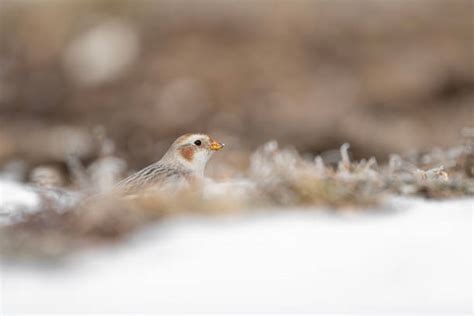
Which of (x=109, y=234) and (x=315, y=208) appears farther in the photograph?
(x=315, y=208)

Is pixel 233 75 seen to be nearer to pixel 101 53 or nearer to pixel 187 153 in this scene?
pixel 101 53

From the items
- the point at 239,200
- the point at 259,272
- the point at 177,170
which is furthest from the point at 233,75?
the point at 259,272

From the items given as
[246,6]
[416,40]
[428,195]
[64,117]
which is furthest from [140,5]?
[428,195]

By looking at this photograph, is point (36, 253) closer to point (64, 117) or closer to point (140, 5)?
point (64, 117)

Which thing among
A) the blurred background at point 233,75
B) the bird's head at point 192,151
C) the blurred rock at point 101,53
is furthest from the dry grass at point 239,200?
the blurred rock at point 101,53

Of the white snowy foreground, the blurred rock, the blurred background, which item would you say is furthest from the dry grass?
the blurred rock

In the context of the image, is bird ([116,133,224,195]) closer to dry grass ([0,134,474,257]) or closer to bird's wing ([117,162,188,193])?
bird's wing ([117,162,188,193])

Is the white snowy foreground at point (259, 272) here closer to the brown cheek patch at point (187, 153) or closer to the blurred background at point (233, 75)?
the brown cheek patch at point (187, 153)
